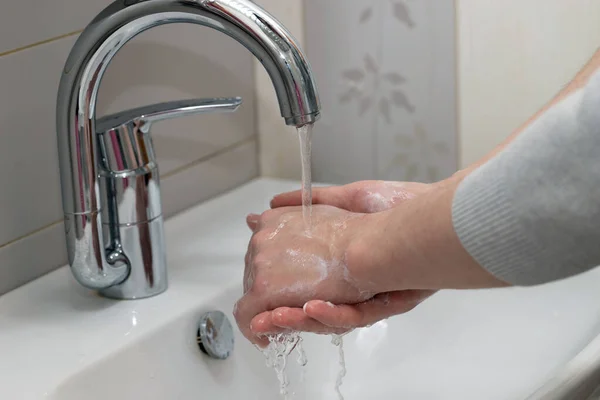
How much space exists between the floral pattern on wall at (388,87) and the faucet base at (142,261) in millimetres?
348

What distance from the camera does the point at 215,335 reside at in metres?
0.87

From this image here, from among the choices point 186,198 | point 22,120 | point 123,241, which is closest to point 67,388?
point 123,241

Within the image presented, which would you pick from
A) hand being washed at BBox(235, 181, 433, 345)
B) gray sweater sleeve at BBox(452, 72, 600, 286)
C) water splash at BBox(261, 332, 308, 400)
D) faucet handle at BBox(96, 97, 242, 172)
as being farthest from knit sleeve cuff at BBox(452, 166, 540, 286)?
faucet handle at BBox(96, 97, 242, 172)

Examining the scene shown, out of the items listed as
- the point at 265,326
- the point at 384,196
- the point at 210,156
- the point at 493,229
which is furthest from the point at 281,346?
the point at 210,156

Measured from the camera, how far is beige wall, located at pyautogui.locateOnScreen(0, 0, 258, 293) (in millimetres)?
860

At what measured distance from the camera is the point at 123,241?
0.84 metres

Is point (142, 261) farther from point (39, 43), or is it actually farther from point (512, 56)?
point (512, 56)

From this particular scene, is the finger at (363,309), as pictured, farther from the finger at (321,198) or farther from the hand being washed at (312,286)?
the finger at (321,198)

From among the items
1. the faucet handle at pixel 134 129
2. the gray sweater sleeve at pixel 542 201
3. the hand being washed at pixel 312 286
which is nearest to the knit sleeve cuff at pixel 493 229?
the gray sweater sleeve at pixel 542 201

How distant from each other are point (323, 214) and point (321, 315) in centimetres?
13

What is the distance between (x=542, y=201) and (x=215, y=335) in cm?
44

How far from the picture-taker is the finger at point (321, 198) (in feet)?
2.81

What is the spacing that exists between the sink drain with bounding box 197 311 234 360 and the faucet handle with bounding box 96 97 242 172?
0.51 feet

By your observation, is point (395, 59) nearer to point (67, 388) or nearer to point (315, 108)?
point (315, 108)
